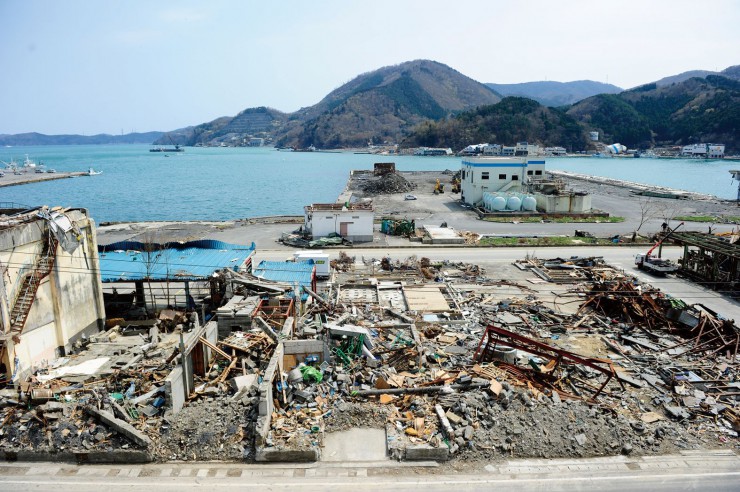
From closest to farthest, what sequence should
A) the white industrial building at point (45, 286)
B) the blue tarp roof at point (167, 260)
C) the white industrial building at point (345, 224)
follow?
the white industrial building at point (45, 286) < the blue tarp roof at point (167, 260) < the white industrial building at point (345, 224)

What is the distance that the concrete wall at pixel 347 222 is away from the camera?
41.6m

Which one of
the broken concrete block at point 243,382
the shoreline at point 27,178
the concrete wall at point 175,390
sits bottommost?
the broken concrete block at point 243,382

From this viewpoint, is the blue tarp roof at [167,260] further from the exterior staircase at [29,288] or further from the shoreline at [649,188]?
the shoreline at [649,188]

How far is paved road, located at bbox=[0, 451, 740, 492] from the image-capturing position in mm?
12023

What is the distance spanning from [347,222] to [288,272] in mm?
15189

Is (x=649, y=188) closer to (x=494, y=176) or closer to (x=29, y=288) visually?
(x=494, y=176)

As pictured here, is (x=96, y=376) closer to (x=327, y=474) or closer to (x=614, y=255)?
(x=327, y=474)

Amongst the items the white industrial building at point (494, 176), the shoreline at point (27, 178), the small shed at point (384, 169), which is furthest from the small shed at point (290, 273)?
the shoreline at point (27, 178)

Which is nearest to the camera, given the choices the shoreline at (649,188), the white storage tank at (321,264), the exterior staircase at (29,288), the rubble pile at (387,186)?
the exterior staircase at (29,288)

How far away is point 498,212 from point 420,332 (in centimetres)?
3674

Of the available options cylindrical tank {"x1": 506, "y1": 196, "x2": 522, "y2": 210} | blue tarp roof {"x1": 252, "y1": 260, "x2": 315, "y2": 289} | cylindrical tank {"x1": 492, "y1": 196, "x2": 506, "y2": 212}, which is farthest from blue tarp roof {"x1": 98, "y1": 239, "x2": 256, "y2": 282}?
cylindrical tank {"x1": 506, "y1": 196, "x2": 522, "y2": 210}

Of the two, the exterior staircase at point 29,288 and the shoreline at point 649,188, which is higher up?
the exterior staircase at point 29,288

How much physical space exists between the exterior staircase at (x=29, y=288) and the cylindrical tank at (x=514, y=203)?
1826 inches

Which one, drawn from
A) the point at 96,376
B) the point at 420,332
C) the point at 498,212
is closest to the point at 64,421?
the point at 96,376
